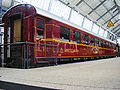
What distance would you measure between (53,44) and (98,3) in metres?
22.2

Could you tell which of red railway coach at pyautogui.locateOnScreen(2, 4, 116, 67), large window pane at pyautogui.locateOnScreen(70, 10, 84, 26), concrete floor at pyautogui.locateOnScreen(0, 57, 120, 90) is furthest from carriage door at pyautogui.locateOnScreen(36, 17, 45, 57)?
large window pane at pyautogui.locateOnScreen(70, 10, 84, 26)

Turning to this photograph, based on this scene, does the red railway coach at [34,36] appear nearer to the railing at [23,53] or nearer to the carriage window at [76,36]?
the railing at [23,53]

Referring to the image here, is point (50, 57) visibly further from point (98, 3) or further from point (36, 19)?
point (98, 3)

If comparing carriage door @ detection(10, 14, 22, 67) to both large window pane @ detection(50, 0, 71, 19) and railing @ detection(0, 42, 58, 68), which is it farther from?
large window pane @ detection(50, 0, 71, 19)

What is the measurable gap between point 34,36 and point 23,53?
1.05 m

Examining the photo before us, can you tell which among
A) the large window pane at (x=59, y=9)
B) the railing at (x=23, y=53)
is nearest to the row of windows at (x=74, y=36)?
the railing at (x=23, y=53)

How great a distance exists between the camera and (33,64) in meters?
8.42

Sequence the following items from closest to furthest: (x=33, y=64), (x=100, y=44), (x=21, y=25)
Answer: (x=33, y=64) → (x=21, y=25) → (x=100, y=44)

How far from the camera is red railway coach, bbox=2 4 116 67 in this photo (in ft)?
27.9

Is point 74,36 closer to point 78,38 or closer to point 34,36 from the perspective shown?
point 78,38

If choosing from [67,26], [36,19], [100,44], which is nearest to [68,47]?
[67,26]

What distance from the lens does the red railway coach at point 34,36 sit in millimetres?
8516

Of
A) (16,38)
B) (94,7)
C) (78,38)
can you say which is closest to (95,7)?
(94,7)

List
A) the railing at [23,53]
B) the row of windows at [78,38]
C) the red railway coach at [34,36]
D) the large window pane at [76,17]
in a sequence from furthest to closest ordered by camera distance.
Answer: the large window pane at [76,17] → the row of windows at [78,38] → the red railway coach at [34,36] → the railing at [23,53]
